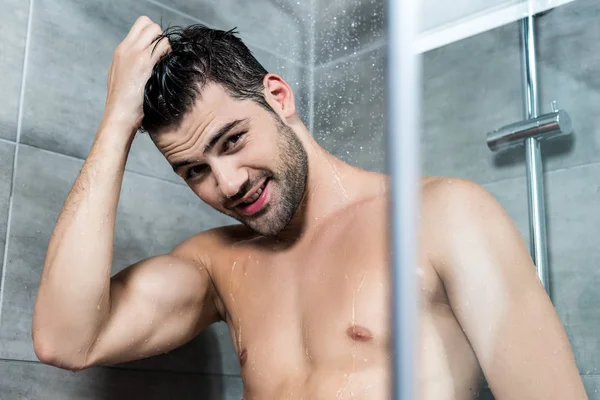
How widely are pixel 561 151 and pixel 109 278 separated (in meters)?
0.58

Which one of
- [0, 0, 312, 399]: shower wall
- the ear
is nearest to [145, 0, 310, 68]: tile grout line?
[0, 0, 312, 399]: shower wall

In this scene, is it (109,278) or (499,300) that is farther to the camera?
(109,278)

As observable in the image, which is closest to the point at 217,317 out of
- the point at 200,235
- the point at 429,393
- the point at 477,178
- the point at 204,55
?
the point at 200,235

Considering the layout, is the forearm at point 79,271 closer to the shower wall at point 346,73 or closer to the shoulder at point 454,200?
the shower wall at point 346,73

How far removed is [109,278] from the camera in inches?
34.5

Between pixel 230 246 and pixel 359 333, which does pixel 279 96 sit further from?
pixel 359 333

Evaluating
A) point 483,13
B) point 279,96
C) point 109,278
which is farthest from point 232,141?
point 483,13

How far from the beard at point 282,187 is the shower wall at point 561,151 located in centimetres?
27

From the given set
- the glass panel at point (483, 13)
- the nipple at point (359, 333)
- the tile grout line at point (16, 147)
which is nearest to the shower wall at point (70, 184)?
the tile grout line at point (16, 147)

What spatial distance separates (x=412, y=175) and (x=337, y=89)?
3.22 ft

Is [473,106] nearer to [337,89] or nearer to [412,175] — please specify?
[412,175]

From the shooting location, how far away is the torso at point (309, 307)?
2.58 feet

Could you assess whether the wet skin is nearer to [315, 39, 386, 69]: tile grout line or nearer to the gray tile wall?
the gray tile wall

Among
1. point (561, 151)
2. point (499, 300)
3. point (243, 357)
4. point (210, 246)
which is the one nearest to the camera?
point (499, 300)
